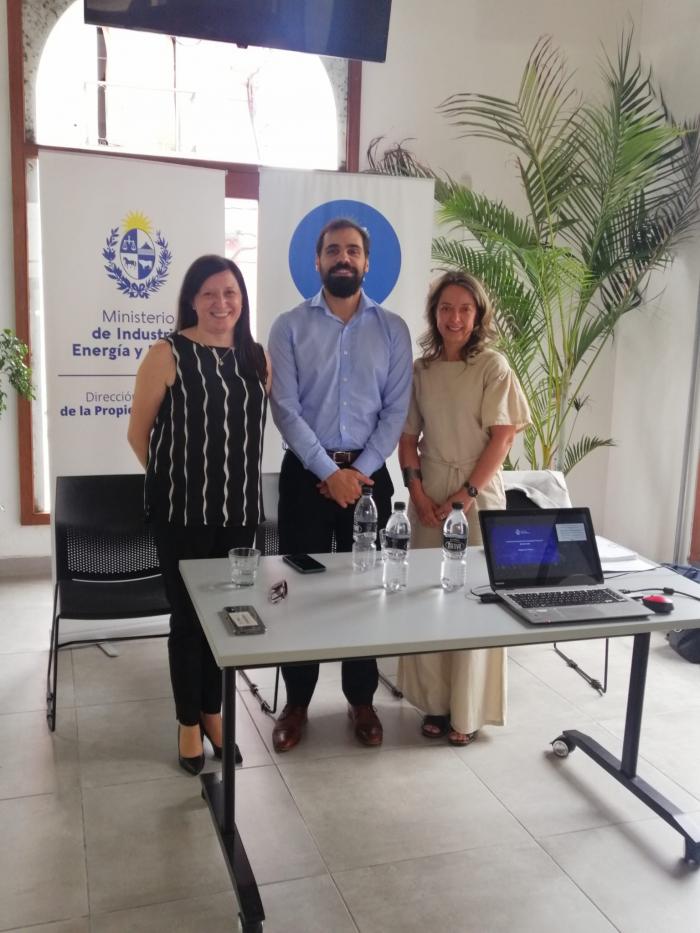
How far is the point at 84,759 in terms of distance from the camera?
2.75m

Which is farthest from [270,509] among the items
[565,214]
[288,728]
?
[565,214]

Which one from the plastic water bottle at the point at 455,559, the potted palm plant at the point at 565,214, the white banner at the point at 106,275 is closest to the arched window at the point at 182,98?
the potted palm plant at the point at 565,214

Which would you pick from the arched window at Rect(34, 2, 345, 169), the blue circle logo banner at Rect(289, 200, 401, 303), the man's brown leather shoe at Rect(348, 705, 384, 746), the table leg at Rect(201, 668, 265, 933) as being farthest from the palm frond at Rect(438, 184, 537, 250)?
the table leg at Rect(201, 668, 265, 933)

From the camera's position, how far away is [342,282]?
2.81m

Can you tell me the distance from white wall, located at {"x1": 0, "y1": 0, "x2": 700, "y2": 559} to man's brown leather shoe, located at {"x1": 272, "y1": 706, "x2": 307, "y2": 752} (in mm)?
2425

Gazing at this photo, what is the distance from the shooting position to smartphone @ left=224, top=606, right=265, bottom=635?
6.44 feet

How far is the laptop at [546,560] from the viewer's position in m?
2.25

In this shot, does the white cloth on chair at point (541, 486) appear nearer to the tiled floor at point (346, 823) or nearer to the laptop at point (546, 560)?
the tiled floor at point (346, 823)

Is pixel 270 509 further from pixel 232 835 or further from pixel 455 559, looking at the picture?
pixel 232 835

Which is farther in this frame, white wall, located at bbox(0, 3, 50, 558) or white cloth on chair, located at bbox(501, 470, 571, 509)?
white wall, located at bbox(0, 3, 50, 558)

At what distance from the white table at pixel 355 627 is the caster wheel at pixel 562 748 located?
8.5 inches

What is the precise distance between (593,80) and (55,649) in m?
4.47

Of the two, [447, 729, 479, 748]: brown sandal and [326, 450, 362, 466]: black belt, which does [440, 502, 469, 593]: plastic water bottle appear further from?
[447, 729, 479, 748]: brown sandal

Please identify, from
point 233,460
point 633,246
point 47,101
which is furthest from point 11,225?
point 633,246
